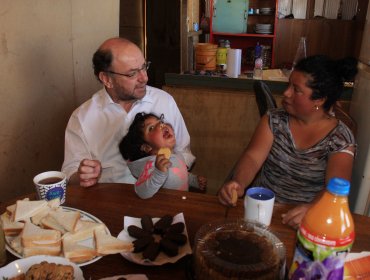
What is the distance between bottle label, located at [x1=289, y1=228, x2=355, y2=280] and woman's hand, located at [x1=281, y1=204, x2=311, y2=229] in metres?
0.46

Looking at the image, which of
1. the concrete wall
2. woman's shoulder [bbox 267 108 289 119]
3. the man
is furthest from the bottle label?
the concrete wall

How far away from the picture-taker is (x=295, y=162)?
1.79 meters

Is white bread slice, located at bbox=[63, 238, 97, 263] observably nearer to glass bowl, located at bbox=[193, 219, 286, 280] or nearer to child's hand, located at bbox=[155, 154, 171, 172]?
glass bowl, located at bbox=[193, 219, 286, 280]

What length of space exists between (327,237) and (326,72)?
1170 millimetres

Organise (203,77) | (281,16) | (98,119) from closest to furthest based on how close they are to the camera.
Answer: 1. (98,119)
2. (203,77)
3. (281,16)

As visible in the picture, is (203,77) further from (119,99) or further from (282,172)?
(282,172)

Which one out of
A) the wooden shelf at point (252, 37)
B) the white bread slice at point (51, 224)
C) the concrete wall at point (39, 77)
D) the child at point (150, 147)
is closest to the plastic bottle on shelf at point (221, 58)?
the concrete wall at point (39, 77)

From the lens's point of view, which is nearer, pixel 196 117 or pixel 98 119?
pixel 98 119

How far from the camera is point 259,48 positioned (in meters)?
5.53

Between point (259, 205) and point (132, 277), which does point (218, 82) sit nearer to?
point (259, 205)

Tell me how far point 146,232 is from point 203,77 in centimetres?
205

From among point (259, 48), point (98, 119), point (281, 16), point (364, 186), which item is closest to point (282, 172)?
point (364, 186)

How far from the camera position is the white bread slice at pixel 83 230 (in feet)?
3.65

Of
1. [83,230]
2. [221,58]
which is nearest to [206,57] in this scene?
[221,58]
